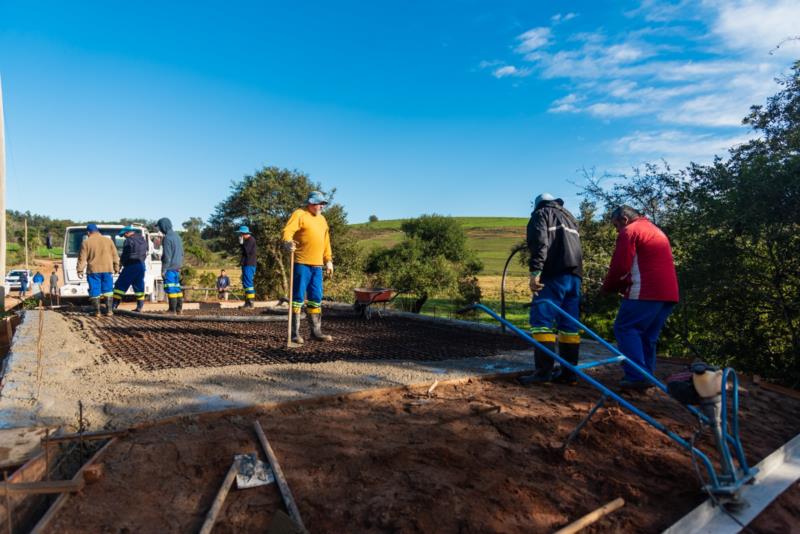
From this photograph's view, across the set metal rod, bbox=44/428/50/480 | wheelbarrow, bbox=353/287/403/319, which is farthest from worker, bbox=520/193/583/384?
wheelbarrow, bbox=353/287/403/319

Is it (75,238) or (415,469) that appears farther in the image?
(75,238)

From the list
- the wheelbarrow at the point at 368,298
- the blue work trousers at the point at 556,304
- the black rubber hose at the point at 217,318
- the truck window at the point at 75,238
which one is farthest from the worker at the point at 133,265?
the blue work trousers at the point at 556,304

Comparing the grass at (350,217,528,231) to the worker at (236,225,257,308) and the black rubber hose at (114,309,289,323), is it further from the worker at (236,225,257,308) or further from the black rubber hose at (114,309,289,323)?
the black rubber hose at (114,309,289,323)

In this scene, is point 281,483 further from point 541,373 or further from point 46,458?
point 541,373

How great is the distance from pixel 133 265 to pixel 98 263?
52 cm

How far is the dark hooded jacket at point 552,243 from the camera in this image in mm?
4091

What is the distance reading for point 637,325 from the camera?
383 centimetres

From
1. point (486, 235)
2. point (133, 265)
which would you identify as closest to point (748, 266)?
point (133, 265)

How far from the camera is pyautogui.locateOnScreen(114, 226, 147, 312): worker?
8484 mm

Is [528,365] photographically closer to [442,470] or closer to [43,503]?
[442,470]

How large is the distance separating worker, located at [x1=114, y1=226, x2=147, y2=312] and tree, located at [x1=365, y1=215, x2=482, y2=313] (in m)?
10.8

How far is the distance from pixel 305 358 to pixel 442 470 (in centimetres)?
265

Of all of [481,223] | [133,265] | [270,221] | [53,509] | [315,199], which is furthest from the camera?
[481,223]

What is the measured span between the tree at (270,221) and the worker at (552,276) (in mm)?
14753
